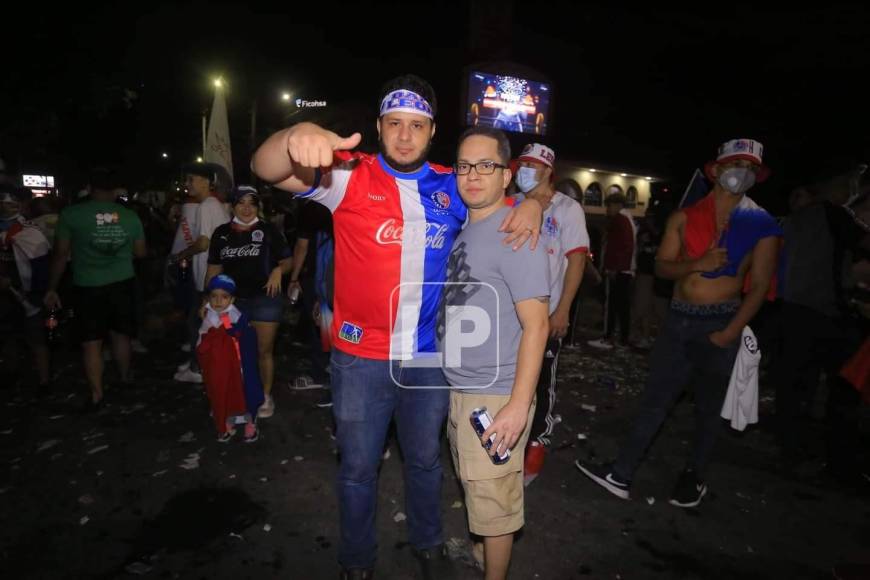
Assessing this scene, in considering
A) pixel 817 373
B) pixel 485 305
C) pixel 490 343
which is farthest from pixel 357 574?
pixel 817 373

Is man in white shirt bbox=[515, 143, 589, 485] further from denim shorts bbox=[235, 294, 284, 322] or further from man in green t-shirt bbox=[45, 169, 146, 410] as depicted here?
man in green t-shirt bbox=[45, 169, 146, 410]

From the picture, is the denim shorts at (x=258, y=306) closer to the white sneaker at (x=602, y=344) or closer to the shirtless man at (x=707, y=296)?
the shirtless man at (x=707, y=296)

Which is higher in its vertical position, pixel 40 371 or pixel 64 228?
pixel 64 228

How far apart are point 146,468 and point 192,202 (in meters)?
3.33

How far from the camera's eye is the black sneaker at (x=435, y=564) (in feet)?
9.48

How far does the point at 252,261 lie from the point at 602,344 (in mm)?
5770

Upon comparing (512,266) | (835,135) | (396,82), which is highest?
(835,135)

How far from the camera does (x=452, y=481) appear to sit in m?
4.02

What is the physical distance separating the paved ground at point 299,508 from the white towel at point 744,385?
59 centimetres

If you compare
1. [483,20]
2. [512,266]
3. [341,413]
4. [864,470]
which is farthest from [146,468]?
[483,20]

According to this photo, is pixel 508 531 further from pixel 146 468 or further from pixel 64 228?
pixel 64 228

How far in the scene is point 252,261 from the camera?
4.74 metres


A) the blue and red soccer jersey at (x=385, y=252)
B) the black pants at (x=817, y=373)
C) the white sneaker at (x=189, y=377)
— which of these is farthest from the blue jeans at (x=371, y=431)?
the white sneaker at (x=189, y=377)

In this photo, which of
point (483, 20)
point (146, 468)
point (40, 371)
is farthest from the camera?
point (483, 20)
